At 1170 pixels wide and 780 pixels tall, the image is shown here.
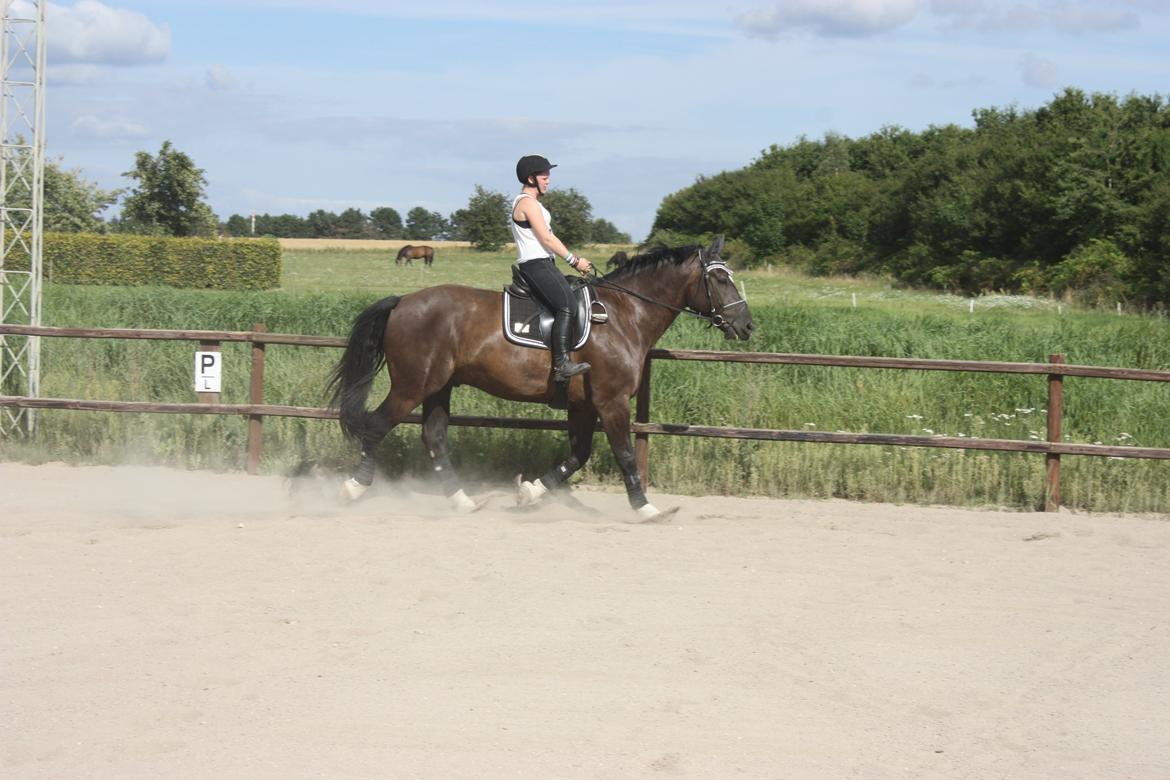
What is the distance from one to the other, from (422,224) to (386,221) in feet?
15.2

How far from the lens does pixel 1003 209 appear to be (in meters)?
52.4

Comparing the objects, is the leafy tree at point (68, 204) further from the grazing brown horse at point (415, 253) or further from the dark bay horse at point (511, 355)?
the dark bay horse at point (511, 355)

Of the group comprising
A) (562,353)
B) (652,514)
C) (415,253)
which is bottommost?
(652,514)

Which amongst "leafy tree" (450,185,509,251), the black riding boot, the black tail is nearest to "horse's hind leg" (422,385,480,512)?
the black tail

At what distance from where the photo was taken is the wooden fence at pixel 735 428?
930 centimetres

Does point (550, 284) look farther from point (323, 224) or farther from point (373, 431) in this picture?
point (323, 224)

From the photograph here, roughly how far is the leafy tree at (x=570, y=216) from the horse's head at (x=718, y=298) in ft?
188

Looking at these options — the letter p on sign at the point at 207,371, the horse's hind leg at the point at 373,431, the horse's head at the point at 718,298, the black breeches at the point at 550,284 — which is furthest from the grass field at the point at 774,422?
the black breeches at the point at 550,284

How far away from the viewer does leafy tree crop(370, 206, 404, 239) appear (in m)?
127

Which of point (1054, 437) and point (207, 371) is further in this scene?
point (207, 371)

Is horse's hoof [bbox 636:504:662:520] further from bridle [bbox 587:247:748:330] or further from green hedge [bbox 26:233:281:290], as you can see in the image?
green hedge [bbox 26:233:281:290]

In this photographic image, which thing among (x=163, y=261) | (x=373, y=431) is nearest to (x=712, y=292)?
(x=373, y=431)

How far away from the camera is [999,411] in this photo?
1162 centimetres

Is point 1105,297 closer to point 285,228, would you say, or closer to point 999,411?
point 999,411
